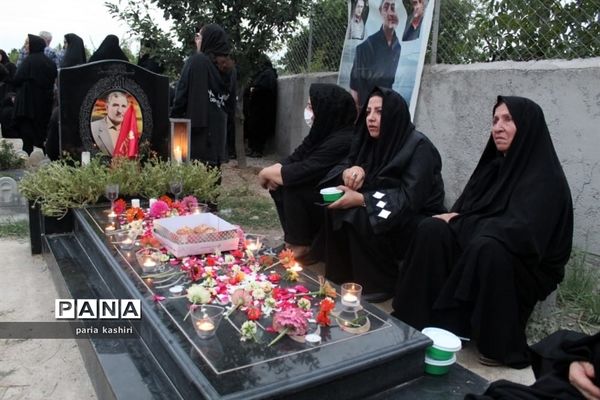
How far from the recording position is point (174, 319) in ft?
7.23

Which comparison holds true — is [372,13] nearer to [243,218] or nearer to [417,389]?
[243,218]

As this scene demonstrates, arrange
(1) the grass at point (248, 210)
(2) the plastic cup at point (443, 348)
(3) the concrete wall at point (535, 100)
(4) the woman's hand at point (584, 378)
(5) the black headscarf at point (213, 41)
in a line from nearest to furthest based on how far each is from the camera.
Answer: (4) the woman's hand at point (584, 378) < (2) the plastic cup at point (443, 348) < (3) the concrete wall at point (535, 100) < (1) the grass at point (248, 210) < (5) the black headscarf at point (213, 41)

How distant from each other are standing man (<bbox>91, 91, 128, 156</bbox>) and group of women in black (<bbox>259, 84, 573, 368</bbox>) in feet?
5.30

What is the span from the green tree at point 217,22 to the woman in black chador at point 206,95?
1561 mm

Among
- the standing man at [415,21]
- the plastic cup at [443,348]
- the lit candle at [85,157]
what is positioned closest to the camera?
the plastic cup at [443,348]

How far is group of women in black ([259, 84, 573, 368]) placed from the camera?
269cm

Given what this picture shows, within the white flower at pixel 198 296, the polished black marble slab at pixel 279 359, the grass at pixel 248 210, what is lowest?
the grass at pixel 248 210

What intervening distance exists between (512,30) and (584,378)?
11.6 feet

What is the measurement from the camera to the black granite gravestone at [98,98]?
445cm

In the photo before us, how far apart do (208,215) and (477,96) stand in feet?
8.68

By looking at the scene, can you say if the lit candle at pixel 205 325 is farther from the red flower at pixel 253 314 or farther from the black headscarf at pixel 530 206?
the black headscarf at pixel 530 206

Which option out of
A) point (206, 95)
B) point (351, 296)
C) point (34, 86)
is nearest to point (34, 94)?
point (34, 86)

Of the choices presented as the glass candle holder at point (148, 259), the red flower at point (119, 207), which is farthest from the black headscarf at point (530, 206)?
the red flower at point (119, 207)

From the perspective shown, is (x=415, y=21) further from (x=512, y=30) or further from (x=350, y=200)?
(x=350, y=200)
